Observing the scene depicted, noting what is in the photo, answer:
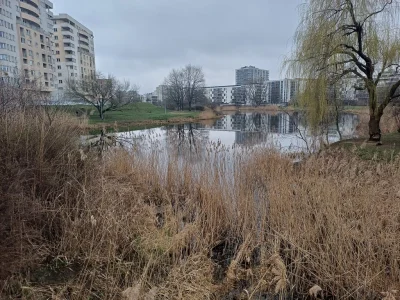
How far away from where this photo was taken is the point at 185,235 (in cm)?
334

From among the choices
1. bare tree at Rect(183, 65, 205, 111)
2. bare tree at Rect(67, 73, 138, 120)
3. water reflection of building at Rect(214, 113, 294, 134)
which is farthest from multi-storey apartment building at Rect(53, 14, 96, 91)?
water reflection of building at Rect(214, 113, 294, 134)

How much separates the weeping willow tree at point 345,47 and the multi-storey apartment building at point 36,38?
145 feet

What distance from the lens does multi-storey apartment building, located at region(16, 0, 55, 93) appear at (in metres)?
44.1

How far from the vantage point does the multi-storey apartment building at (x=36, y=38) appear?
4412cm

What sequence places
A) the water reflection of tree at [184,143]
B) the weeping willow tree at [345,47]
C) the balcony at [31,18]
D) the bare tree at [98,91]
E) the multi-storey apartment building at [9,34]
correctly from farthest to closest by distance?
the balcony at [31,18], the multi-storey apartment building at [9,34], the bare tree at [98,91], the weeping willow tree at [345,47], the water reflection of tree at [184,143]

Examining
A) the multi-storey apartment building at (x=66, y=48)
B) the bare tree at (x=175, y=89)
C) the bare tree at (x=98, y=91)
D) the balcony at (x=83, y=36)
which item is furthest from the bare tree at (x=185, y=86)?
the balcony at (x=83, y=36)

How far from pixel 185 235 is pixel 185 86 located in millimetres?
56271

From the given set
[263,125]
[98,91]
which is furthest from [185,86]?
[263,125]

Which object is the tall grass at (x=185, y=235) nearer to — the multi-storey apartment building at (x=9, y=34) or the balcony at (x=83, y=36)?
the multi-storey apartment building at (x=9, y=34)

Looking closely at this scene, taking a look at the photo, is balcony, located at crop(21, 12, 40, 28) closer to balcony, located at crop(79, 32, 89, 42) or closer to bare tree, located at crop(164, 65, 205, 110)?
balcony, located at crop(79, 32, 89, 42)

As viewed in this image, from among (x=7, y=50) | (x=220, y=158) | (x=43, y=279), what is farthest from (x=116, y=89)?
(x=43, y=279)

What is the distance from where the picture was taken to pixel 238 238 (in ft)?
12.7

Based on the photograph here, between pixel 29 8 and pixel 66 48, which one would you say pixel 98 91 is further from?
pixel 66 48

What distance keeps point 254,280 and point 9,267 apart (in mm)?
2503
